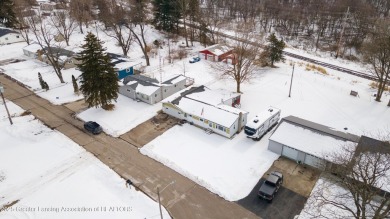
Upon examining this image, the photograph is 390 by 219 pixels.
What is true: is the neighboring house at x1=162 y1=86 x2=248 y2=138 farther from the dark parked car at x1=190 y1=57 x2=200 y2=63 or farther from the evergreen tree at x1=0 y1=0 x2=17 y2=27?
the evergreen tree at x1=0 y1=0 x2=17 y2=27

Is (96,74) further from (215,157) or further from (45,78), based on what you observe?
(215,157)

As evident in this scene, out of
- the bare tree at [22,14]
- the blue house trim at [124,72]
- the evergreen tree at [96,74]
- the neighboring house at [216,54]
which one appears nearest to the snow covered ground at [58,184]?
the evergreen tree at [96,74]

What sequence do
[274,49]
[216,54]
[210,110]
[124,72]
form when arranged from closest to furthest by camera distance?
[210,110], [124,72], [274,49], [216,54]

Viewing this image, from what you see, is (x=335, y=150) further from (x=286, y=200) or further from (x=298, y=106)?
(x=298, y=106)

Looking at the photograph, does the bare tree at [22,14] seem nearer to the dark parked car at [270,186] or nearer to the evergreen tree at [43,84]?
the evergreen tree at [43,84]

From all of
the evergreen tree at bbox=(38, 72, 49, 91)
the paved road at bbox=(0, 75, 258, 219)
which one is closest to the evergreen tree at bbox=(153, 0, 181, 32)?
the evergreen tree at bbox=(38, 72, 49, 91)

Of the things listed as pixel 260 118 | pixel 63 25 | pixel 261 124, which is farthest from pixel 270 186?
pixel 63 25
